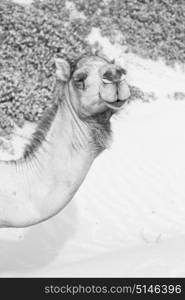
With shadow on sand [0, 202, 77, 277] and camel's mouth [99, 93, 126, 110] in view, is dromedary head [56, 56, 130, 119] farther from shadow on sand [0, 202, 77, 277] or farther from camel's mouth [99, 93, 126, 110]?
shadow on sand [0, 202, 77, 277]

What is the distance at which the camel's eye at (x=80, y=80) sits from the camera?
6402mm

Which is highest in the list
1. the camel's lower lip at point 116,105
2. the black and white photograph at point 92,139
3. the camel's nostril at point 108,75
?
the camel's nostril at point 108,75

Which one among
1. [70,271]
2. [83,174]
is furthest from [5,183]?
[70,271]

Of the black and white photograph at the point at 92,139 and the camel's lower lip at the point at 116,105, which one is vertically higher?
the camel's lower lip at the point at 116,105

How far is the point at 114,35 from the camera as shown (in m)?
16.2

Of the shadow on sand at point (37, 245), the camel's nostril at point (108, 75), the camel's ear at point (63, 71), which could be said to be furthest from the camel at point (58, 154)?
the shadow on sand at point (37, 245)

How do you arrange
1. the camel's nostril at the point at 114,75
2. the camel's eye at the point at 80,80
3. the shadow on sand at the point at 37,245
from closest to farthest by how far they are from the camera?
1. the camel's nostril at the point at 114,75
2. the camel's eye at the point at 80,80
3. the shadow on sand at the point at 37,245

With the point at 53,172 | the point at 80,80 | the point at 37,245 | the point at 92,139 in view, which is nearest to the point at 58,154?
the point at 53,172

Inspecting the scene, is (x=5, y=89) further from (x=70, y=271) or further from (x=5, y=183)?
(x=5, y=183)

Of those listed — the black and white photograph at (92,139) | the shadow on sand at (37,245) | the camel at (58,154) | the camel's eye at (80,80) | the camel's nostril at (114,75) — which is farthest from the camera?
the shadow on sand at (37,245)

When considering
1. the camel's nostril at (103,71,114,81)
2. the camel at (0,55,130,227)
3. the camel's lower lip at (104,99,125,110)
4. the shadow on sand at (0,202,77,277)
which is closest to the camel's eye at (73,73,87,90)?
the camel at (0,55,130,227)

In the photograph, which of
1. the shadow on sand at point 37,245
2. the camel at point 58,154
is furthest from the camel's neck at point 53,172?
the shadow on sand at point 37,245

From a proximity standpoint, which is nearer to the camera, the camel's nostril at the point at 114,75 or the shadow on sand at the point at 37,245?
the camel's nostril at the point at 114,75

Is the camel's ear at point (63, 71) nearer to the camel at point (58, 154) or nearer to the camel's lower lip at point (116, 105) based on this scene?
the camel at point (58, 154)
